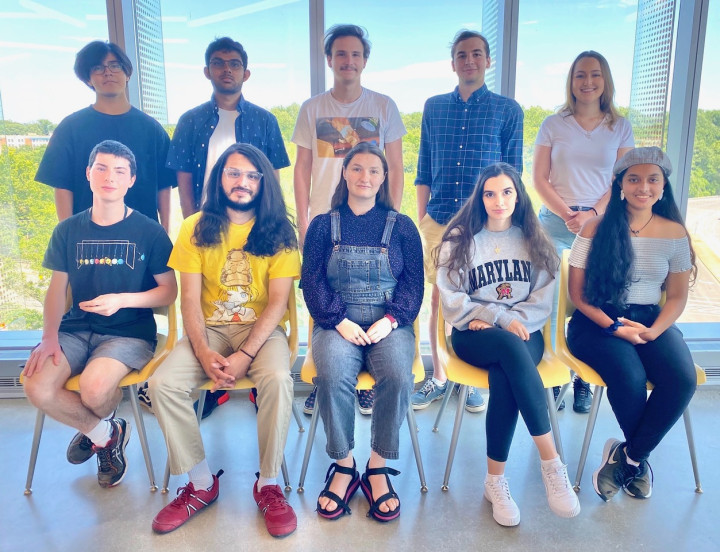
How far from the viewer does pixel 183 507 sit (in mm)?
1841

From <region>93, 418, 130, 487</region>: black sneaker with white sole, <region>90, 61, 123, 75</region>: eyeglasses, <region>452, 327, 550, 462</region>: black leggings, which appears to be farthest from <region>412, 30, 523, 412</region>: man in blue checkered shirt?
<region>93, 418, 130, 487</region>: black sneaker with white sole

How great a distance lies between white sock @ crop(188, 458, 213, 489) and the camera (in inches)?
74.7

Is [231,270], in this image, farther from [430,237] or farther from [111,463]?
[430,237]

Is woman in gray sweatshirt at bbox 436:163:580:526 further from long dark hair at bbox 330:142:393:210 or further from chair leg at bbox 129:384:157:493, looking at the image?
chair leg at bbox 129:384:157:493

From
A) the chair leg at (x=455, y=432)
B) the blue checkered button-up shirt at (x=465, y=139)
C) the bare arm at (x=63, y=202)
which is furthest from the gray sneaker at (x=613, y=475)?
the bare arm at (x=63, y=202)

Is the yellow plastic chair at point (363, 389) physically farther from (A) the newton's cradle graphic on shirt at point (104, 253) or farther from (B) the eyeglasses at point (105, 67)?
(B) the eyeglasses at point (105, 67)

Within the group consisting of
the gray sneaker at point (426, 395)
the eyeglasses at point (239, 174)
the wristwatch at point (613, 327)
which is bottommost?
the gray sneaker at point (426, 395)

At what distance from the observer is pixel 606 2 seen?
111 inches

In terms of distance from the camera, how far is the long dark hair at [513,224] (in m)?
2.08

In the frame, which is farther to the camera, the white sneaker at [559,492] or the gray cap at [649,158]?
the gray cap at [649,158]

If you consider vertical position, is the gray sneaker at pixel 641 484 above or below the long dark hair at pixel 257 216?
below

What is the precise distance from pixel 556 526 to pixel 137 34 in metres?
3.02

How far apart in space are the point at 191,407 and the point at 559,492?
1298 mm

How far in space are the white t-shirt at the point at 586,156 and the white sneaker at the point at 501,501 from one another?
133 centimetres
